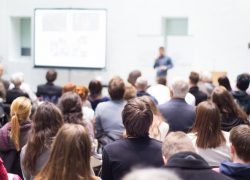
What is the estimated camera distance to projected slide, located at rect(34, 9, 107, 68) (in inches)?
459

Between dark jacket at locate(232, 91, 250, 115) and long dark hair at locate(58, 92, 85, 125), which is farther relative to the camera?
dark jacket at locate(232, 91, 250, 115)

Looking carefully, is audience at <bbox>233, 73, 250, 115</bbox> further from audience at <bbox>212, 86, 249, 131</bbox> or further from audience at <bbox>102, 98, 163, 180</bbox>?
audience at <bbox>102, 98, 163, 180</bbox>

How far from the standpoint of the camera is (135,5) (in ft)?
38.0

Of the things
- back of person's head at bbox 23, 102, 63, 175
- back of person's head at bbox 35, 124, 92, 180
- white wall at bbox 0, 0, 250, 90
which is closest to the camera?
back of person's head at bbox 35, 124, 92, 180

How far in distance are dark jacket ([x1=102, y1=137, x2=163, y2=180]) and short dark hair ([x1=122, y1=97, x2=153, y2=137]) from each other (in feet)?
0.16

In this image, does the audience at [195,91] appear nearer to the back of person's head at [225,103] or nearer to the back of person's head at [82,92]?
the back of person's head at [82,92]

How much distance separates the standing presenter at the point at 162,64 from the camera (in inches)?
424

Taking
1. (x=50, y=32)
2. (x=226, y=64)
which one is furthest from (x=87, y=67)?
(x=226, y=64)

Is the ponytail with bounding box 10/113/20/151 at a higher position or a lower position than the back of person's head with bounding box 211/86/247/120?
lower

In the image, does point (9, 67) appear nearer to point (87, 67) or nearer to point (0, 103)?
point (87, 67)

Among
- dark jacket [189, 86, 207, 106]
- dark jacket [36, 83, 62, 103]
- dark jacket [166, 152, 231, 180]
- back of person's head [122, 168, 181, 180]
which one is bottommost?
dark jacket [36, 83, 62, 103]

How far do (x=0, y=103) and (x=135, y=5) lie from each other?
7006 millimetres

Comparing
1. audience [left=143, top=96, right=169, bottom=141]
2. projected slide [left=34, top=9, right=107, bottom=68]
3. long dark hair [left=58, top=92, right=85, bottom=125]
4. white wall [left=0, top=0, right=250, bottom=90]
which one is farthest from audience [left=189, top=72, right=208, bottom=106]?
projected slide [left=34, top=9, right=107, bottom=68]

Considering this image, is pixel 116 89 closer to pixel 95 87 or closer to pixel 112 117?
pixel 112 117
